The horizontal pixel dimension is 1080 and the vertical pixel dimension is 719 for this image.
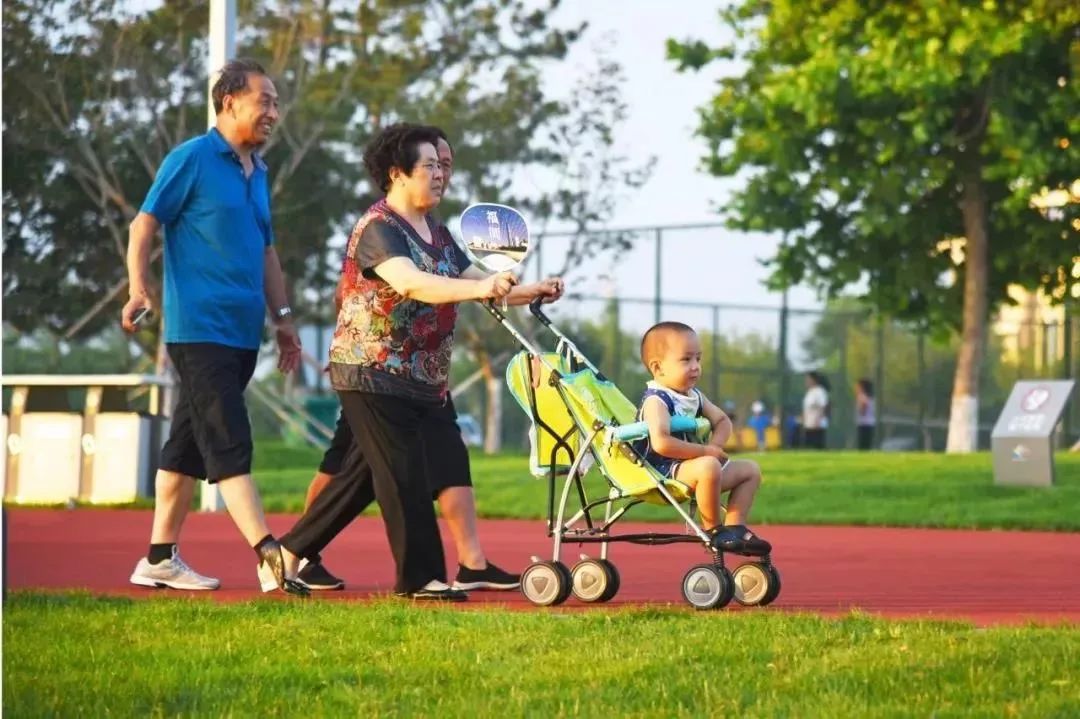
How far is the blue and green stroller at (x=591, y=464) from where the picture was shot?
8.52m

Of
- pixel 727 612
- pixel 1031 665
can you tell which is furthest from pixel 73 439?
pixel 1031 665

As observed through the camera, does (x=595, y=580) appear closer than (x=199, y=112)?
Yes

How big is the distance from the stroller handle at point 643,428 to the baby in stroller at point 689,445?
26 millimetres

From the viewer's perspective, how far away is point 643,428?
8602 millimetres

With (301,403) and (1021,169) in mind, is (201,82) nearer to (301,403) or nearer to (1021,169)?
(301,403)

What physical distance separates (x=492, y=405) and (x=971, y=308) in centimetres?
1082

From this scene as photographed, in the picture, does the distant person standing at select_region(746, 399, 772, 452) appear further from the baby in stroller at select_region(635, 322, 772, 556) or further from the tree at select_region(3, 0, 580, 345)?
the baby in stroller at select_region(635, 322, 772, 556)

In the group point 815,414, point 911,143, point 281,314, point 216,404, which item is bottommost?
point 216,404

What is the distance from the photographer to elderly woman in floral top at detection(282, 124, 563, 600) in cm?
890

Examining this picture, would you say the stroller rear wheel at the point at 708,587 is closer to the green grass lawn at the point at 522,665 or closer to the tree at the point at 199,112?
the green grass lawn at the point at 522,665

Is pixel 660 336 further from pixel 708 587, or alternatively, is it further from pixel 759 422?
pixel 759 422

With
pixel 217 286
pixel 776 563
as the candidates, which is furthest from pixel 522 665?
pixel 776 563

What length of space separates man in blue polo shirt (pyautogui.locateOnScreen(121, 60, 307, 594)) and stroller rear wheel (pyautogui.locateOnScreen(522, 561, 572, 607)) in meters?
0.95

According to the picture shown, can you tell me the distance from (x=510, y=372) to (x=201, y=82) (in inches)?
1057
